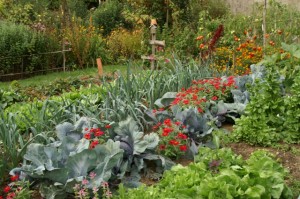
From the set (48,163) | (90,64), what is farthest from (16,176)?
(90,64)

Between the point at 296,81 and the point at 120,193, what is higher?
the point at 296,81

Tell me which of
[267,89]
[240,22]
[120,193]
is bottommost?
[120,193]

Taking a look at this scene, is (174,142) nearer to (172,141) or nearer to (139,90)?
(172,141)

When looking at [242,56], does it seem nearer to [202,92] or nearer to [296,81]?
[202,92]

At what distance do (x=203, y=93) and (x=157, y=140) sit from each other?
1.71 meters

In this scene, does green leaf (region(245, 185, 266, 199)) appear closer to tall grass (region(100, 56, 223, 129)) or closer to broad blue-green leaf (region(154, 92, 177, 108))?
tall grass (region(100, 56, 223, 129))

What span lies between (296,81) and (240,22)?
26.9 feet

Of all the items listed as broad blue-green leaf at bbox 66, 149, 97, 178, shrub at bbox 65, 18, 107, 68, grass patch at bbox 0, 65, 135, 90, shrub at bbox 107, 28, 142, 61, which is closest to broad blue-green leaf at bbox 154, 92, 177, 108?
broad blue-green leaf at bbox 66, 149, 97, 178

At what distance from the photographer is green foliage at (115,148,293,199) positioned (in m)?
3.05

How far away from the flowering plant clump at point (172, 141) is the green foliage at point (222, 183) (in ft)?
1.74

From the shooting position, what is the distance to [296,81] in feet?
15.7

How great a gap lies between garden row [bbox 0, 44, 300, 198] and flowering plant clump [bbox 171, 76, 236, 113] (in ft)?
0.05

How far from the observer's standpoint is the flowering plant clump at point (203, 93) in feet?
16.6

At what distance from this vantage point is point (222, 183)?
10.00 feet
